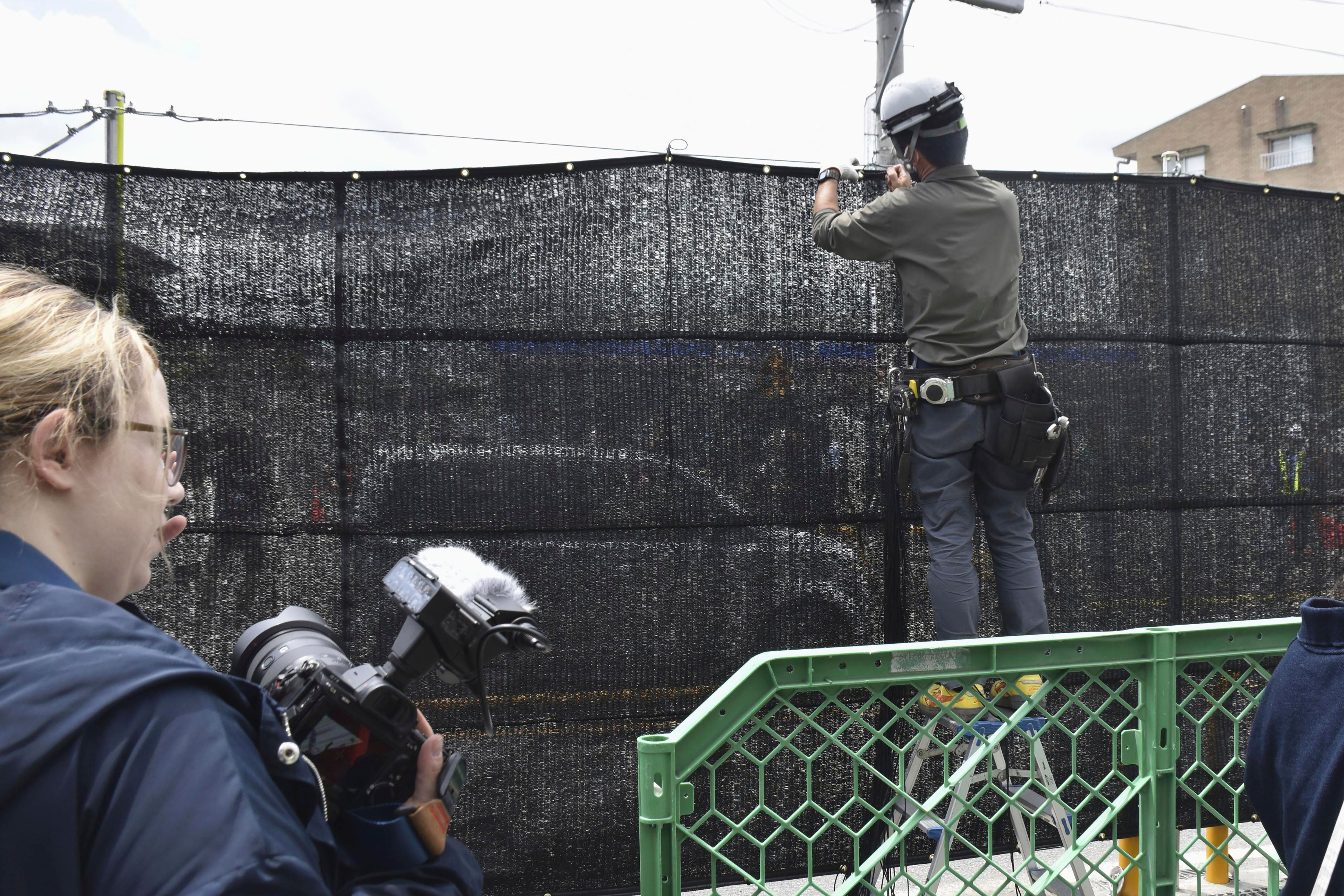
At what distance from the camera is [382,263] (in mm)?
3547

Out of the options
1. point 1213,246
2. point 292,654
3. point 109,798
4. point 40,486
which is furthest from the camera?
point 1213,246

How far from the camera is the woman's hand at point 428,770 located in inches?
51.9

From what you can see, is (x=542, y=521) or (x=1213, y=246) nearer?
(x=542, y=521)

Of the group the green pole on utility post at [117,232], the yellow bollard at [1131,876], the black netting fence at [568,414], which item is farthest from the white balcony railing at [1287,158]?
the green pole on utility post at [117,232]

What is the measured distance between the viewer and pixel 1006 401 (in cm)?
338

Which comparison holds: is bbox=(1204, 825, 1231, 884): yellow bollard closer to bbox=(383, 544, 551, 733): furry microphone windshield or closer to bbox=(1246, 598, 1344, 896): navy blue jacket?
bbox=(1246, 598, 1344, 896): navy blue jacket

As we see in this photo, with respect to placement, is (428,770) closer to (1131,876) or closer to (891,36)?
(1131,876)

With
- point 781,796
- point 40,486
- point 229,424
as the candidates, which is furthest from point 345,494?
point 40,486

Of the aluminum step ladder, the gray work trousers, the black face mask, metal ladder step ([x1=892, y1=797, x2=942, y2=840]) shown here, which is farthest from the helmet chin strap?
metal ladder step ([x1=892, y1=797, x2=942, y2=840])

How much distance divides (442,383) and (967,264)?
1.86 meters

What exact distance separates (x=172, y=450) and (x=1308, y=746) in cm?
153

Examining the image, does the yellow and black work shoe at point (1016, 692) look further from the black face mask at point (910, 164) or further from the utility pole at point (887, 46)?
the utility pole at point (887, 46)

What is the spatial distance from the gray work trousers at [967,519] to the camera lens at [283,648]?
7.60 ft

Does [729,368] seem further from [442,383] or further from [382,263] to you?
[382,263]
